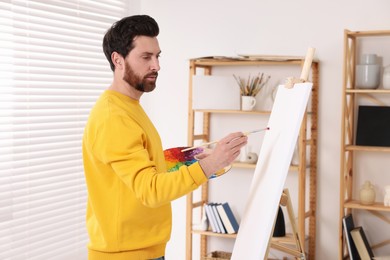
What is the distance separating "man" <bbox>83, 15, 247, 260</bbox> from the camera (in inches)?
81.7

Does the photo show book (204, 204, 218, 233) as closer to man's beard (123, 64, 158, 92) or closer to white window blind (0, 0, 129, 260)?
white window blind (0, 0, 129, 260)

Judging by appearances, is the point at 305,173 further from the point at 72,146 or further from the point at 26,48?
the point at 26,48

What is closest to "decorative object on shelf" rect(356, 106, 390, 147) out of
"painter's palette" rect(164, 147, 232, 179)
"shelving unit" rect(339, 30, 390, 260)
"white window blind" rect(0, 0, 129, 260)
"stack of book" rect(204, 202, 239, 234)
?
"shelving unit" rect(339, 30, 390, 260)

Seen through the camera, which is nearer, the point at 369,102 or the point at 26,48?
the point at 26,48

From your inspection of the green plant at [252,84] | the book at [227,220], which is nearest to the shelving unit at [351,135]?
the green plant at [252,84]

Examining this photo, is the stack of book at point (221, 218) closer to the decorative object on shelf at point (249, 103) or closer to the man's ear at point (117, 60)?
the decorative object on shelf at point (249, 103)

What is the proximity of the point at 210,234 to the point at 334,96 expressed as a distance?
1.19 metres

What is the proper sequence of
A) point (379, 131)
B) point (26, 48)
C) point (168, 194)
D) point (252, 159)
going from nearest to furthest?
point (168, 194), point (26, 48), point (379, 131), point (252, 159)

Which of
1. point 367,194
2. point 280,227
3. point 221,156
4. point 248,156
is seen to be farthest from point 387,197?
point 221,156

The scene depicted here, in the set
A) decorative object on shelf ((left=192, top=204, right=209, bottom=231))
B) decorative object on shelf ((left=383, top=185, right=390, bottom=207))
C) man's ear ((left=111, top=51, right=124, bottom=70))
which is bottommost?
decorative object on shelf ((left=192, top=204, right=209, bottom=231))

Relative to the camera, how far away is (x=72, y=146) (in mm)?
4023

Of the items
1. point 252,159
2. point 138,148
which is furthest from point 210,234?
point 138,148

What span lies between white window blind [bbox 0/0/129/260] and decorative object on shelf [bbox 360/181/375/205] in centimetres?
173

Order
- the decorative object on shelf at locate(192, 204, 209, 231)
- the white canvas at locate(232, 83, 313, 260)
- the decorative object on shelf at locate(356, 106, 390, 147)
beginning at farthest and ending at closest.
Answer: the decorative object on shelf at locate(192, 204, 209, 231)
the decorative object on shelf at locate(356, 106, 390, 147)
the white canvas at locate(232, 83, 313, 260)
